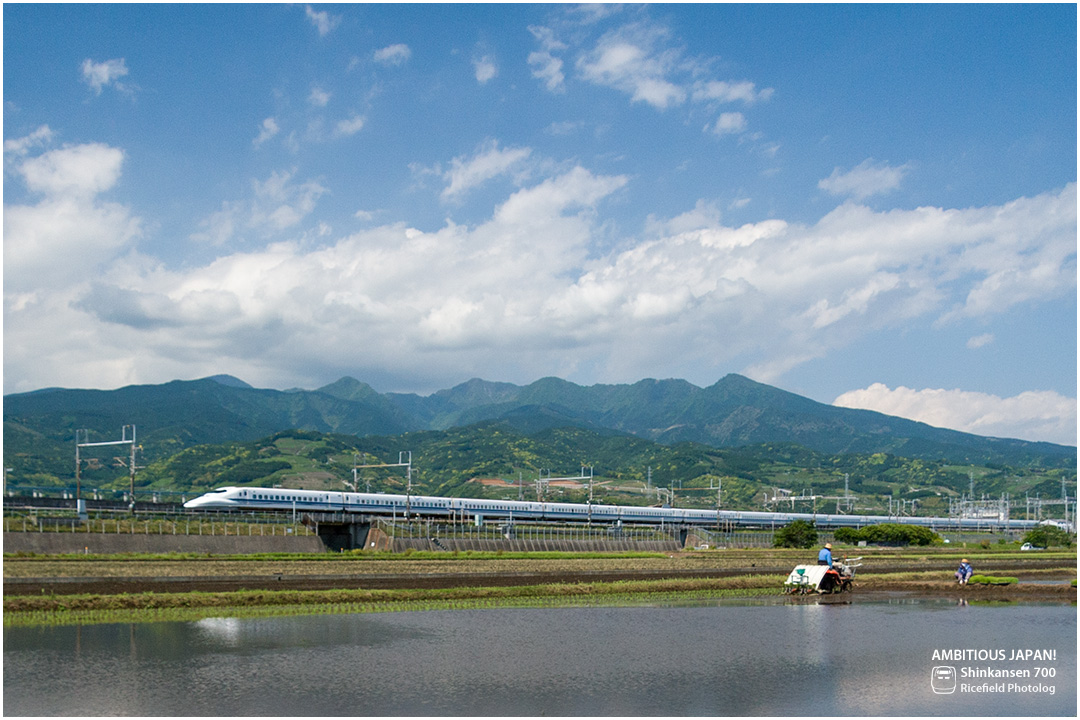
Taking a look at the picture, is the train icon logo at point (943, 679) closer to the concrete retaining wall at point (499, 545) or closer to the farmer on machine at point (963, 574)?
the farmer on machine at point (963, 574)

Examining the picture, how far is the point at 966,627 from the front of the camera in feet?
87.9

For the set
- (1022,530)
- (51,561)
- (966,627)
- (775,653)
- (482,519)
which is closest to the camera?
(775,653)

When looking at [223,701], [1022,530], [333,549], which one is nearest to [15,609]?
[223,701]

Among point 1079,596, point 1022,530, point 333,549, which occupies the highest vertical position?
point 1079,596

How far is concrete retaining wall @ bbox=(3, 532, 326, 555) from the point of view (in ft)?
193

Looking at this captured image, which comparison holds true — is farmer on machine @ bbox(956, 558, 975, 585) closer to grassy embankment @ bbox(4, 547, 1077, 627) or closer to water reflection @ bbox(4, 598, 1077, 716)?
grassy embankment @ bbox(4, 547, 1077, 627)

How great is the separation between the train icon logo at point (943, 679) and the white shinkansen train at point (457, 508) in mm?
70165

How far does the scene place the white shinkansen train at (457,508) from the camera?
94062 millimetres

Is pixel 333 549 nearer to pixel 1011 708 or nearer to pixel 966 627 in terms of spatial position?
pixel 966 627

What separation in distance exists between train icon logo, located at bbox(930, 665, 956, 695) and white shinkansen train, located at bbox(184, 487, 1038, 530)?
70.2 m

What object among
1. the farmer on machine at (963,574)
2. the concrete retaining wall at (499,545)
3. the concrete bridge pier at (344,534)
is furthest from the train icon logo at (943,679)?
the concrete bridge pier at (344,534)

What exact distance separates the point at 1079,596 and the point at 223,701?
34.8 meters

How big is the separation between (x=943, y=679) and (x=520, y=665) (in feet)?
30.4

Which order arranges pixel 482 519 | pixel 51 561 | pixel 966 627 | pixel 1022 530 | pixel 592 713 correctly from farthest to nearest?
pixel 1022 530
pixel 482 519
pixel 51 561
pixel 966 627
pixel 592 713
